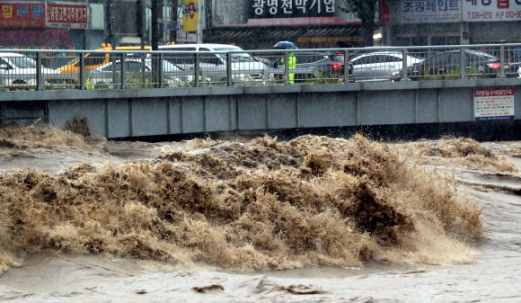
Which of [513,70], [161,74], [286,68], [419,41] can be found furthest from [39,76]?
[419,41]

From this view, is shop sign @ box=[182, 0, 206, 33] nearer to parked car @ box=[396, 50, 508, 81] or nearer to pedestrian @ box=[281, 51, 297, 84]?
parked car @ box=[396, 50, 508, 81]

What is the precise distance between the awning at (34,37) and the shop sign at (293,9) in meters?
11.5

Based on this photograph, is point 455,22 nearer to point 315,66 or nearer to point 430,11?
point 430,11

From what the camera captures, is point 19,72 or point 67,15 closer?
point 19,72

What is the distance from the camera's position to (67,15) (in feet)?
180

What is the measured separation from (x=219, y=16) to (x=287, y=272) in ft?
149

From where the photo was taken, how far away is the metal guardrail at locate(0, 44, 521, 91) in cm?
2248

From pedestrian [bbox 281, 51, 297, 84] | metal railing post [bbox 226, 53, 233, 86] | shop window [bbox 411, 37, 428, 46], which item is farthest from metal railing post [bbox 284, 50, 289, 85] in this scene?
shop window [bbox 411, 37, 428, 46]

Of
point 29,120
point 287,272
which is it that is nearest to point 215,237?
point 287,272

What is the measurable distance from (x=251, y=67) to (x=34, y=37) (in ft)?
102

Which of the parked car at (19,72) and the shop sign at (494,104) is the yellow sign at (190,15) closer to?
the shop sign at (494,104)

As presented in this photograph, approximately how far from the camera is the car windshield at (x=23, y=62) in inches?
857

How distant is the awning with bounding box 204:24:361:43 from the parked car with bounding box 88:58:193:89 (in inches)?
1215

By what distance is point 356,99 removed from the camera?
27656 mm
